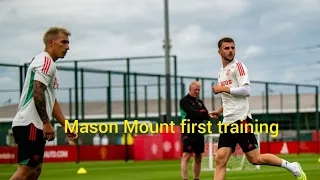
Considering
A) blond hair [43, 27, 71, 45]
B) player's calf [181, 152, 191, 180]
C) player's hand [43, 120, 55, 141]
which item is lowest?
player's calf [181, 152, 191, 180]

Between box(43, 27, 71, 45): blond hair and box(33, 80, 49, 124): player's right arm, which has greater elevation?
box(43, 27, 71, 45): blond hair

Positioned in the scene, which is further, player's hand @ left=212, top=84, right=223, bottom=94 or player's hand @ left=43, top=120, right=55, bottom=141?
player's hand @ left=212, top=84, right=223, bottom=94

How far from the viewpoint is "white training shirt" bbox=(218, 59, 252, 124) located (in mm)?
9914

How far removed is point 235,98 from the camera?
9.95 meters

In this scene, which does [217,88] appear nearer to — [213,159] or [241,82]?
[241,82]

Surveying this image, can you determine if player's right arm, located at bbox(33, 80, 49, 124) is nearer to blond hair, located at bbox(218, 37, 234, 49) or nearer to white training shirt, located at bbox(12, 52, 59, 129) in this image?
white training shirt, located at bbox(12, 52, 59, 129)

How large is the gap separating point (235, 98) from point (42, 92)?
10.2ft

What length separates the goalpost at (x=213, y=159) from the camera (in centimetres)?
2022

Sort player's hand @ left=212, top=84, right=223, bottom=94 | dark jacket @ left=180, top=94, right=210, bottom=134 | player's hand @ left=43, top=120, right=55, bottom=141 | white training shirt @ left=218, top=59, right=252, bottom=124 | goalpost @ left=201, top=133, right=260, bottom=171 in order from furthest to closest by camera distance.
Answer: goalpost @ left=201, top=133, right=260, bottom=171 → dark jacket @ left=180, top=94, right=210, bottom=134 → white training shirt @ left=218, top=59, right=252, bottom=124 → player's hand @ left=212, top=84, right=223, bottom=94 → player's hand @ left=43, top=120, right=55, bottom=141

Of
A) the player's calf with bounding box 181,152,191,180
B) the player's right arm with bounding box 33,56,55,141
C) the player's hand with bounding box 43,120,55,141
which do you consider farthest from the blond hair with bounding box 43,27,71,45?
the player's calf with bounding box 181,152,191,180

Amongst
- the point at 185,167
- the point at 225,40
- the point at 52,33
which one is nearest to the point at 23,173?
the point at 52,33

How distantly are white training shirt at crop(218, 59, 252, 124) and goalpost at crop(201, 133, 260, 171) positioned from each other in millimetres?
10045

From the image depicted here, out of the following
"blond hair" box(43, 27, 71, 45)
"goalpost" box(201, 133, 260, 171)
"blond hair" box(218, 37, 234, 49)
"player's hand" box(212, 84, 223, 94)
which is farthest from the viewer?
"goalpost" box(201, 133, 260, 171)

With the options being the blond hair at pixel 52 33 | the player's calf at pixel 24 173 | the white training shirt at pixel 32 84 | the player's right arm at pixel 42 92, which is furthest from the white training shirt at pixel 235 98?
the player's calf at pixel 24 173
